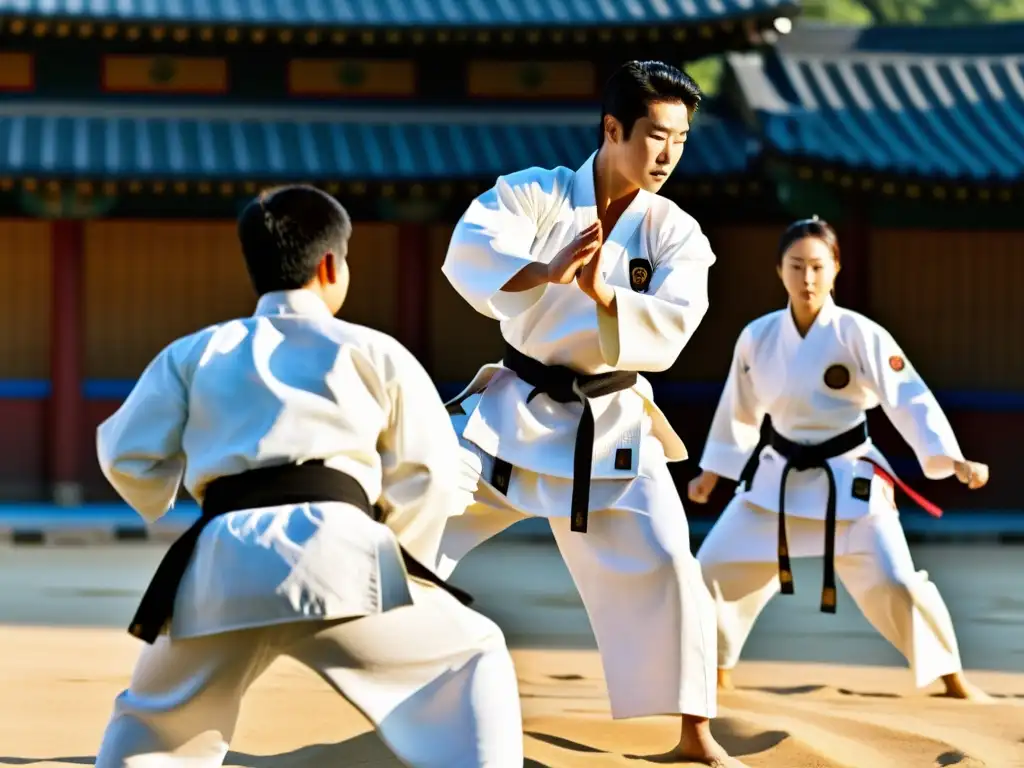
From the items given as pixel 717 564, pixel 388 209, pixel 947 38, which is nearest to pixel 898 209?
pixel 947 38

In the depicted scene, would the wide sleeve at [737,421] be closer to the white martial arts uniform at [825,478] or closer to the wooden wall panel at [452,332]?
the white martial arts uniform at [825,478]

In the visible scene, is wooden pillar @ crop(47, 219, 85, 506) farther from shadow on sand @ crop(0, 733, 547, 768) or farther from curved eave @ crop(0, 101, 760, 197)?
shadow on sand @ crop(0, 733, 547, 768)

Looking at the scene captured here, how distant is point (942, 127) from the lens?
15.9m

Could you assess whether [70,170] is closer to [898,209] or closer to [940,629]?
[898,209]

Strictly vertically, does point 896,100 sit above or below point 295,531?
above

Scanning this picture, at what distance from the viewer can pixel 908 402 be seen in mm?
6414

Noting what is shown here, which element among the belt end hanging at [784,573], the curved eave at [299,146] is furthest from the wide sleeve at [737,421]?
the curved eave at [299,146]

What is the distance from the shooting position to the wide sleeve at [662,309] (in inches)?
190

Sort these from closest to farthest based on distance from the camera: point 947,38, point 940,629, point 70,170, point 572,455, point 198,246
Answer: point 572,455 → point 940,629 → point 70,170 → point 198,246 → point 947,38

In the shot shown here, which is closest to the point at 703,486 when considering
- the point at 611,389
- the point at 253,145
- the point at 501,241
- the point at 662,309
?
the point at 611,389

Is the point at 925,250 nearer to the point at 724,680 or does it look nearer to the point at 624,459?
the point at 724,680

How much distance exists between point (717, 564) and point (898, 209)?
9.60 m

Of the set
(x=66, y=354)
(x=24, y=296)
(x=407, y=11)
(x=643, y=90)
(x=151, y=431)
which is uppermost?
(x=407, y=11)

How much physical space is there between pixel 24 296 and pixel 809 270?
1043 centimetres
